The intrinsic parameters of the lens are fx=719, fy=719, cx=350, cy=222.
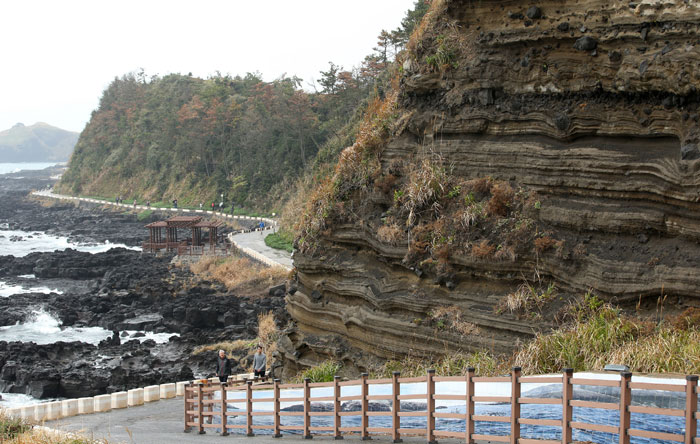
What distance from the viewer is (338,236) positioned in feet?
52.7

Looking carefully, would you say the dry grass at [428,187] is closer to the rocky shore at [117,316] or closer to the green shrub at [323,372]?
the green shrub at [323,372]

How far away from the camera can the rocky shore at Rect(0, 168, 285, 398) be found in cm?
2598

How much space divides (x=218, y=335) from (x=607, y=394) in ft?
87.0

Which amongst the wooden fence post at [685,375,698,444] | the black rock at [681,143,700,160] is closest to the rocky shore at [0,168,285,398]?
the black rock at [681,143,700,160]

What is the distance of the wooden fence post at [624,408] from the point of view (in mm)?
6891

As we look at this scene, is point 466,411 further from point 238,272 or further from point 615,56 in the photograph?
point 238,272

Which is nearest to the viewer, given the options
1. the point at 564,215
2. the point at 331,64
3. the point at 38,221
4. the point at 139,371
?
the point at 564,215

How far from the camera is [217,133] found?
88875 millimetres

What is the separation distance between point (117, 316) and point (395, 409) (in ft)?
100.0

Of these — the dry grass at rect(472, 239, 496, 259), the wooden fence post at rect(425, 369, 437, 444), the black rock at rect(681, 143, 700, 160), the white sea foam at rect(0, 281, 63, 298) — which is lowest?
the white sea foam at rect(0, 281, 63, 298)

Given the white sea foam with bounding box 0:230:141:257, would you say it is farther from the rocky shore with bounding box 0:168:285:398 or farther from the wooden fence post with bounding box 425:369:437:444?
the wooden fence post with bounding box 425:369:437:444

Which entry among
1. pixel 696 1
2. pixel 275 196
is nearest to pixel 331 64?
pixel 275 196

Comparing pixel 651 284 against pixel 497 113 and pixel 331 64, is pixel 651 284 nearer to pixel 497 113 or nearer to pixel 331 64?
pixel 497 113

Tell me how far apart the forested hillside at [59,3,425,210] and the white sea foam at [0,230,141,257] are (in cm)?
1696
